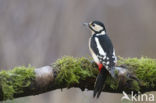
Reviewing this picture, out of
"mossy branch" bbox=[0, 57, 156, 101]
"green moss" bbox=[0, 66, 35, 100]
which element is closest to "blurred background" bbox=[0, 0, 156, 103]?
"mossy branch" bbox=[0, 57, 156, 101]

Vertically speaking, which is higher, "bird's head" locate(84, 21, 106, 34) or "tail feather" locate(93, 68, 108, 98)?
"bird's head" locate(84, 21, 106, 34)

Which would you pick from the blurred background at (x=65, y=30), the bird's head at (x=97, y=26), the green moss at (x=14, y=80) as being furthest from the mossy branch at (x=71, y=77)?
the blurred background at (x=65, y=30)

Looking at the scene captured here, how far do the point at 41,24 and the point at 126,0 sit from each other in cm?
144

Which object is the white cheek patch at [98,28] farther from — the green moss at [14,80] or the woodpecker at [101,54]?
the green moss at [14,80]

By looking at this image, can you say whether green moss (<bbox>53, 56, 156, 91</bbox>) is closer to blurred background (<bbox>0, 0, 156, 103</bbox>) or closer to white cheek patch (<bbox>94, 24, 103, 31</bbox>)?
white cheek patch (<bbox>94, 24, 103, 31</bbox>)

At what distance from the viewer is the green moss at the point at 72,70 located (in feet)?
9.84

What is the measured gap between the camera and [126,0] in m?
7.46

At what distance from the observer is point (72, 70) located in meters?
3.09

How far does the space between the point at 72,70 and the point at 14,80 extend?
1.46 ft

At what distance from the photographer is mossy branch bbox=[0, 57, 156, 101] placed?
2811 millimetres

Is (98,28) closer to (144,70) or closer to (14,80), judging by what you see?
(144,70)

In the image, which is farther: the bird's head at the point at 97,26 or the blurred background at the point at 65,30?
the blurred background at the point at 65,30

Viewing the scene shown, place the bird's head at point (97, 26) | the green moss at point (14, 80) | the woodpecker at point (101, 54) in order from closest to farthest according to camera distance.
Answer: the green moss at point (14, 80) → the woodpecker at point (101, 54) → the bird's head at point (97, 26)

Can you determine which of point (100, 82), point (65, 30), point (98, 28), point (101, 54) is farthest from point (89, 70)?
point (65, 30)
